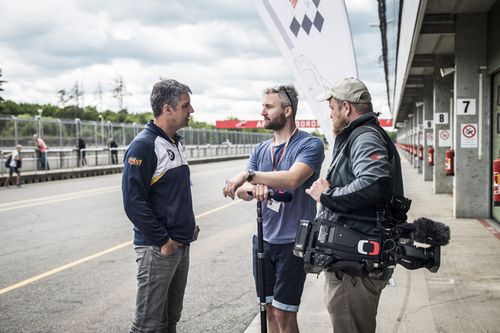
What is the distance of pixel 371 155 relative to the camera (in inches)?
120

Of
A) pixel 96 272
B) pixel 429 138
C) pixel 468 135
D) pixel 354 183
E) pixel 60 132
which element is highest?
pixel 60 132

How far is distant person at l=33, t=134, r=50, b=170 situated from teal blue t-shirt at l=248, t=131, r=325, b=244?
25.2 m

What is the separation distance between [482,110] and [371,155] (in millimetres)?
10294

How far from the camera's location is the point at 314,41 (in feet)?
18.9

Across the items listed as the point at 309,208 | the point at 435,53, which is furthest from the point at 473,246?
the point at 435,53

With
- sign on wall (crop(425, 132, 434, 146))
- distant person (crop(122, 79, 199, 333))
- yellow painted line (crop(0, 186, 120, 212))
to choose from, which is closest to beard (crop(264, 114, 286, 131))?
distant person (crop(122, 79, 199, 333))

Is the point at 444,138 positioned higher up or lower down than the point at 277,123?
lower down

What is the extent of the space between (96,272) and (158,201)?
4326mm

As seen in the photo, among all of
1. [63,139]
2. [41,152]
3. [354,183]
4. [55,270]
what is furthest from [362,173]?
[63,139]

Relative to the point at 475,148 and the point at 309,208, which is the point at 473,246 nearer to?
the point at 475,148

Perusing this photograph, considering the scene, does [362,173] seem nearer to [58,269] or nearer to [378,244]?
[378,244]

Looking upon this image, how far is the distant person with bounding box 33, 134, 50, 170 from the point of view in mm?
27391

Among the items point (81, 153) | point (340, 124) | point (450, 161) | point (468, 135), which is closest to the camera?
point (340, 124)

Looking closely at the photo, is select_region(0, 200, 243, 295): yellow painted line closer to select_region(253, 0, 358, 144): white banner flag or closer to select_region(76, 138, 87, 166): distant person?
select_region(253, 0, 358, 144): white banner flag
